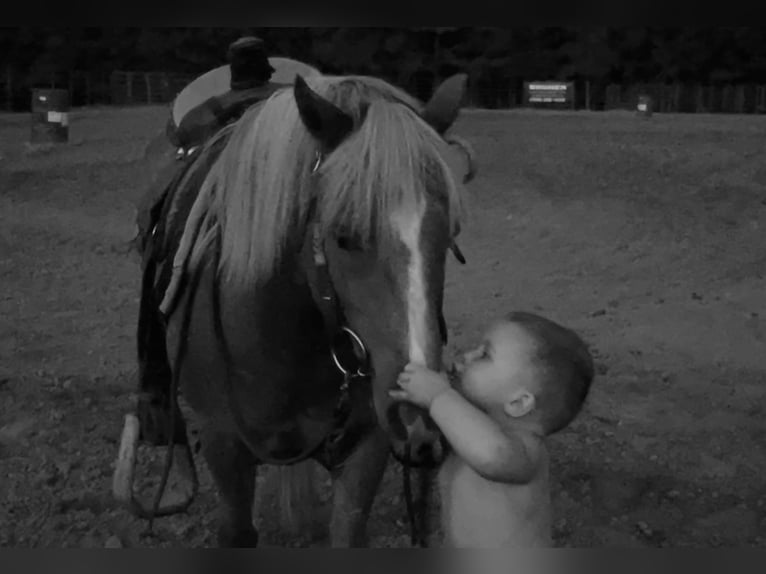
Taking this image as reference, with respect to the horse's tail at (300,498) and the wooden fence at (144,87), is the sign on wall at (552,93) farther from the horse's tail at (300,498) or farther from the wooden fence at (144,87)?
the horse's tail at (300,498)

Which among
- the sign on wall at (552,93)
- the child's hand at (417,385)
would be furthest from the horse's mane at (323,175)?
the sign on wall at (552,93)

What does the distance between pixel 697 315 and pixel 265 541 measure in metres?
0.85

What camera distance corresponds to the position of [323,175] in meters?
1.13

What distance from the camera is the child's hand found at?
113 cm

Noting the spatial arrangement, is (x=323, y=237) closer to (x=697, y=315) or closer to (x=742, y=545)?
(x=697, y=315)

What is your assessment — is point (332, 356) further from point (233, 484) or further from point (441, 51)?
point (441, 51)

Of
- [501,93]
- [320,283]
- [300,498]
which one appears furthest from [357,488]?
[501,93]

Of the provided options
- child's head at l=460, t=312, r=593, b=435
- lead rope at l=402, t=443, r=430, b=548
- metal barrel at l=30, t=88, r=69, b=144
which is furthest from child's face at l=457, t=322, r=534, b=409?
metal barrel at l=30, t=88, r=69, b=144

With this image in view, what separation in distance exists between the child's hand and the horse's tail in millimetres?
418

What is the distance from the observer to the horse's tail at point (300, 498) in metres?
1.51

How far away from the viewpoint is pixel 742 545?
5.07 feet

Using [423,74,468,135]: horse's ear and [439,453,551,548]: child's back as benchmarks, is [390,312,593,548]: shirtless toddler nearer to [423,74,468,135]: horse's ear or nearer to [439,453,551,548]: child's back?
[439,453,551,548]: child's back

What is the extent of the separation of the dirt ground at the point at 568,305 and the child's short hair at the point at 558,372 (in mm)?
137

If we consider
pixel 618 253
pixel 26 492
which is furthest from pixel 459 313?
pixel 26 492
